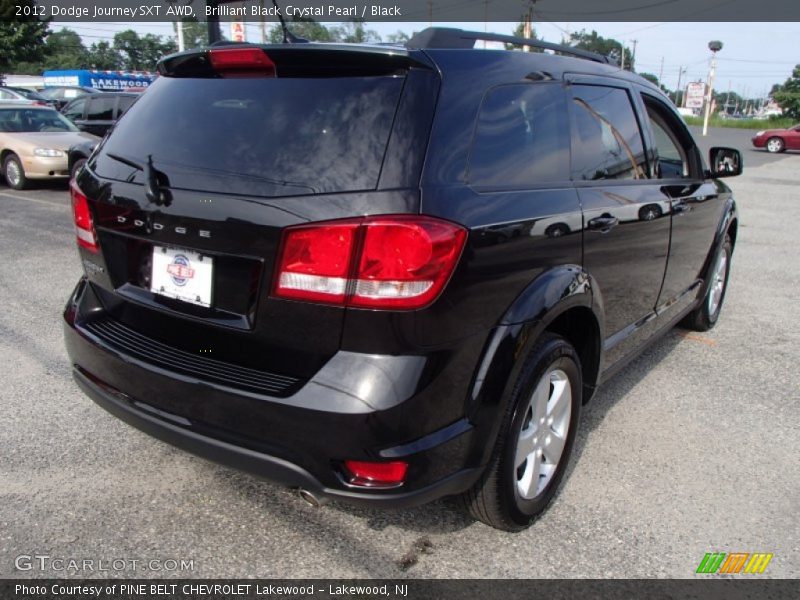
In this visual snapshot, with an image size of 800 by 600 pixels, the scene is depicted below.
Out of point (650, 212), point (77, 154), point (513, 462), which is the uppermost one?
point (650, 212)

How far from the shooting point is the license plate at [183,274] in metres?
2.14

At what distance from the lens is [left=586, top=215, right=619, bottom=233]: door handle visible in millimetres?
2703

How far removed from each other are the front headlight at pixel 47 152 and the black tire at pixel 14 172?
474 millimetres

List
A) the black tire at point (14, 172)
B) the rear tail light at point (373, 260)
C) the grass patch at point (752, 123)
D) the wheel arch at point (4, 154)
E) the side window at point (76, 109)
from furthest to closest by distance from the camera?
the grass patch at point (752, 123) → the side window at point (76, 109) → the wheel arch at point (4, 154) → the black tire at point (14, 172) → the rear tail light at point (373, 260)

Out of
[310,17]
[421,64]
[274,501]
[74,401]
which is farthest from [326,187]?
[310,17]

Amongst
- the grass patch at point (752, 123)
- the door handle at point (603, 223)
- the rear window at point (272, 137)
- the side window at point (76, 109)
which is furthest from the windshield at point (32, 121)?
the grass patch at point (752, 123)

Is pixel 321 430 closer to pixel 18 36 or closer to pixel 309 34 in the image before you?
pixel 309 34

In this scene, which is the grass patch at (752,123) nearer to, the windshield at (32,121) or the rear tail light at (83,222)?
the windshield at (32,121)

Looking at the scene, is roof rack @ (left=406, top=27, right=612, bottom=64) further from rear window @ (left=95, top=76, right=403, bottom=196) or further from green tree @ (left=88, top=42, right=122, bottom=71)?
green tree @ (left=88, top=42, right=122, bottom=71)

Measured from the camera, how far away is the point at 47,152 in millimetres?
11234

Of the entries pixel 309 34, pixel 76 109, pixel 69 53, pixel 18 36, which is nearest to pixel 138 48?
pixel 69 53

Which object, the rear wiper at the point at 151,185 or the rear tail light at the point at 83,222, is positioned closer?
the rear wiper at the point at 151,185

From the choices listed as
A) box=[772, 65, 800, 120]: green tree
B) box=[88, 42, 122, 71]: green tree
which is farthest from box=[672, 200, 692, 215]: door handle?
box=[88, 42, 122, 71]: green tree

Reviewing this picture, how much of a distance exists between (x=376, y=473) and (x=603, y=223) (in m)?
1.51
